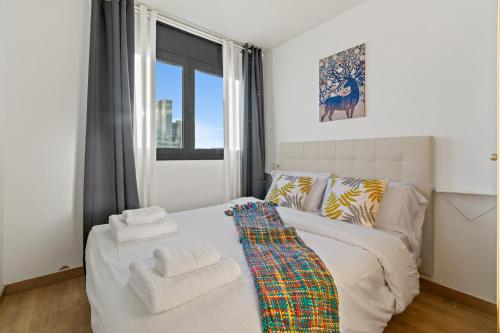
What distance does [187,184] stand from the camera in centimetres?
284

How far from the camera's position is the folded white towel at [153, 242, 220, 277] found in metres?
1.00

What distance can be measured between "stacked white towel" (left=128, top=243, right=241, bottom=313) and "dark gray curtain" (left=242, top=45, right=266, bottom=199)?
2089 mm

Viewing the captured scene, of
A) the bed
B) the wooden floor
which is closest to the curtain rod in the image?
the bed

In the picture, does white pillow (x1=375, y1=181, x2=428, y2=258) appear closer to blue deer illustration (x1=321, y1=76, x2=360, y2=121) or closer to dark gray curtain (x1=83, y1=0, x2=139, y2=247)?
blue deer illustration (x1=321, y1=76, x2=360, y2=121)

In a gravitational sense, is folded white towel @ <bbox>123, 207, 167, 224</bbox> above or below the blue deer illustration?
below

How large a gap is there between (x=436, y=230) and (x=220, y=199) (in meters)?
Result: 2.19

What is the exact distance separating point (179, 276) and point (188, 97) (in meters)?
2.31

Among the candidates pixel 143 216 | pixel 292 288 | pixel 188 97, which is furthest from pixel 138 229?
pixel 188 97

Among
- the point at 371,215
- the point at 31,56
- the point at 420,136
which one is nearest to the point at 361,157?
the point at 420,136

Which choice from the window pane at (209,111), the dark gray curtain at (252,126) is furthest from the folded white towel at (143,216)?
the dark gray curtain at (252,126)

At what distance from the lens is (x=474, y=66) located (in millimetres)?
1732

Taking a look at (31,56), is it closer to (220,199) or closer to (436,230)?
(220,199)

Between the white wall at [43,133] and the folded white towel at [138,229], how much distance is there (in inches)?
33.0

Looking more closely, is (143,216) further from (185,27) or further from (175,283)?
(185,27)
